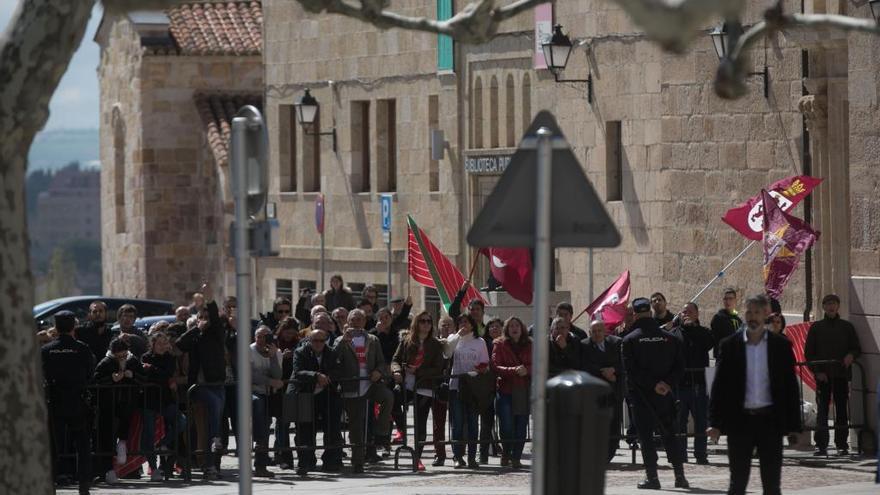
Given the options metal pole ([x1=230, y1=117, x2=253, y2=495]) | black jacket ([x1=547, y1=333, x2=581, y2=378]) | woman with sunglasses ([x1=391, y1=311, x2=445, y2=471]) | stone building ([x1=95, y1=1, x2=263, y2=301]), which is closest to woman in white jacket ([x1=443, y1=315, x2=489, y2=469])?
woman with sunglasses ([x1=391, y1=311, x2=445, y2=471])

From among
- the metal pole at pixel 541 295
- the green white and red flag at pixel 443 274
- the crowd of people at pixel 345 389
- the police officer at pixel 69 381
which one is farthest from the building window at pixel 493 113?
the metal pole at pixel 541 295

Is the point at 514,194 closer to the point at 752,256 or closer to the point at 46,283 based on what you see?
the point at 752,256

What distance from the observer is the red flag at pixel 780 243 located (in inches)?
952

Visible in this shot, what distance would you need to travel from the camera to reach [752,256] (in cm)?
2881

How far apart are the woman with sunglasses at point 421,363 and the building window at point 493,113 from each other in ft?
49.5

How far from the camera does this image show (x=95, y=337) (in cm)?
2322

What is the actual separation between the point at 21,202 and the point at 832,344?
33.1 feet

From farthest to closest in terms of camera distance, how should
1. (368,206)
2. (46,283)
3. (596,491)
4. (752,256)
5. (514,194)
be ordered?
(46,283) < (368,206) < (752,256) < (596,491) < (514,194)

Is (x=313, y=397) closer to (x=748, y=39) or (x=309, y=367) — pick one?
(x=309, y=367)

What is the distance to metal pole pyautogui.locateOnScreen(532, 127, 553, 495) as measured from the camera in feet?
38.4

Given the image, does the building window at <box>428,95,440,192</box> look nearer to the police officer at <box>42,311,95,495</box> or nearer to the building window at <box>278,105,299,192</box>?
the building window at <box>278,105,299,192</box>

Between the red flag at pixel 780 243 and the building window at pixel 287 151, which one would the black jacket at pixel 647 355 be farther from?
the building window at pixel 287 151

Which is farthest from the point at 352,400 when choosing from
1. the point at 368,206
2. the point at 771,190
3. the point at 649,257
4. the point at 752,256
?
the point at 368,206

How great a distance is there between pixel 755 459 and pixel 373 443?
3458mm
